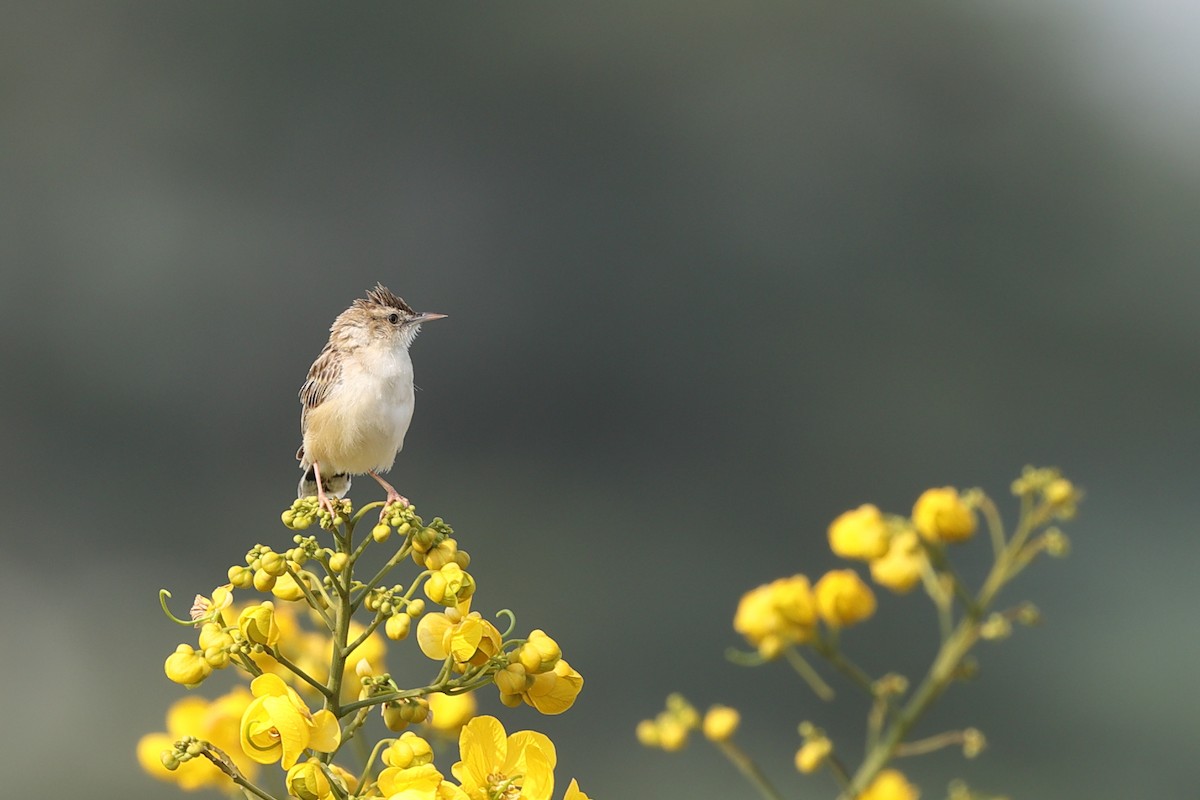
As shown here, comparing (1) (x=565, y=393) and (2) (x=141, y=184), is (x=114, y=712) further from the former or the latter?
(2) (x=141, y=184)

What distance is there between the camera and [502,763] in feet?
2.85

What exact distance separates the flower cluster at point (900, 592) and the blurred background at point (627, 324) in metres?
9.25

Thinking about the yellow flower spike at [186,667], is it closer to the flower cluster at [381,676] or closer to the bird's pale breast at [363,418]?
the flower cluster at [381,676]

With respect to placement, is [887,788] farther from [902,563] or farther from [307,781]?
[307,781]

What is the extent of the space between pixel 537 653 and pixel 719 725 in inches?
36.6

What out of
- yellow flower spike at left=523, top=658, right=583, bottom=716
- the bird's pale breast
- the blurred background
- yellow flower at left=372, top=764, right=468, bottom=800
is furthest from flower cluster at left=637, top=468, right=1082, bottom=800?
the blurred background

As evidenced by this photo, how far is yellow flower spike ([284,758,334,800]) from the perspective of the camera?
802 mm

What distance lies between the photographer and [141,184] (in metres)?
18.4

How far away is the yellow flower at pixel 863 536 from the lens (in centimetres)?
167

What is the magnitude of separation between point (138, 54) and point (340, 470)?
1990 cm

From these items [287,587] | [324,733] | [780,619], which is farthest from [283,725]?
[780,619]

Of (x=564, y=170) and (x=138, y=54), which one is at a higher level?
(x=138, y=54)

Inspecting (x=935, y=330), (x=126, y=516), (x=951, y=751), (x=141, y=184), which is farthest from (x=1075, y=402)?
(x=141, y=184)

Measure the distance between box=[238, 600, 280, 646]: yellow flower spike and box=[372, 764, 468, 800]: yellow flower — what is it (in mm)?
142
